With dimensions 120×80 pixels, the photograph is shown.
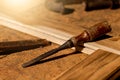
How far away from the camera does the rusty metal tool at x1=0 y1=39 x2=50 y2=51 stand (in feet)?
8.42

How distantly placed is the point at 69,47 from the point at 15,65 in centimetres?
51

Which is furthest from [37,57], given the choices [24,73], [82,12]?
[82,12]

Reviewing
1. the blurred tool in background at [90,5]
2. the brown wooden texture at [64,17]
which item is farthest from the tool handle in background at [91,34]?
the blurred tool in background at [90,5]

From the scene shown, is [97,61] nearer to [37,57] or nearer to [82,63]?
[82,63]

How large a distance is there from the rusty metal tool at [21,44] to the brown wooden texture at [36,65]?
0.04 meters

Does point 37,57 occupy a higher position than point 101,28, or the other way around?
point 101,28

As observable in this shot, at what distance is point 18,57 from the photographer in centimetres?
253

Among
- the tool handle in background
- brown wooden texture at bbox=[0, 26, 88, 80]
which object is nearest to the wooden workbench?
brown wooden texture at bbox=[0, 26, 88, 80]

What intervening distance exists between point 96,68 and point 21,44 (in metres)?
0.83

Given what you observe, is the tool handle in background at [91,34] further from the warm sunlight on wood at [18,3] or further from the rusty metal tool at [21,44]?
the warm sunlight on wood at [18,3]

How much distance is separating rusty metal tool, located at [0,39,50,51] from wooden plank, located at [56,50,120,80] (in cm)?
57

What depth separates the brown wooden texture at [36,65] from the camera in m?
2.28

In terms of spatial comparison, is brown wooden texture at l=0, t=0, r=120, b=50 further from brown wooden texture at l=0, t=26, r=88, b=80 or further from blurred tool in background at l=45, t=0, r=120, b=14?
brown wooden texture at l=0, t=26, r=88, b=80

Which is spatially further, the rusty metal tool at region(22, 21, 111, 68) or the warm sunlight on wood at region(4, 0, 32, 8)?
the warm sunlight on wood at region(4, 0, 32, 8)
